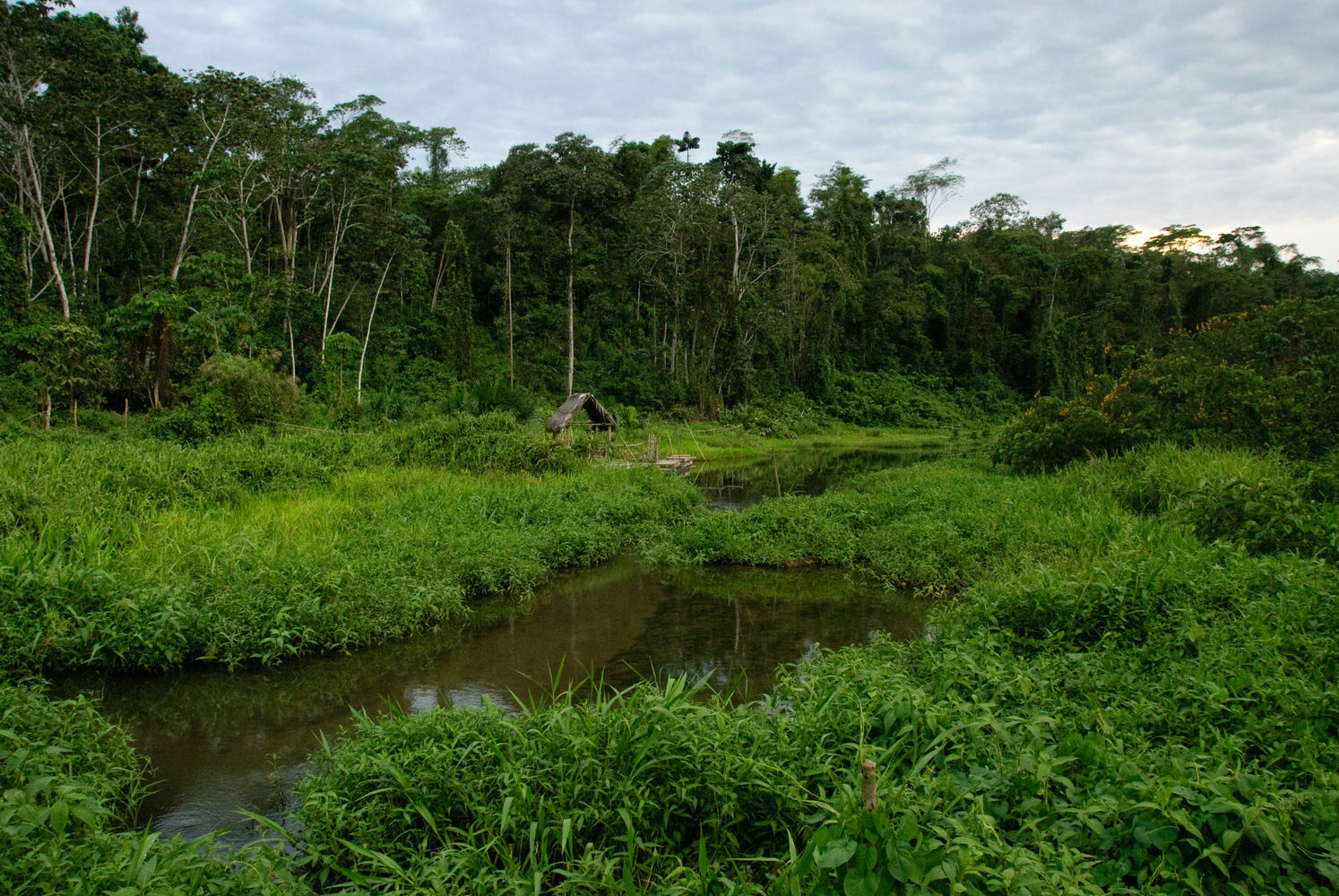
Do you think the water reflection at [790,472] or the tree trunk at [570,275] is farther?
the tree trunk at [570,275]

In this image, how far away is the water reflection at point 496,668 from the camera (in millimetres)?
4457

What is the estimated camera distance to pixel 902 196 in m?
46.4

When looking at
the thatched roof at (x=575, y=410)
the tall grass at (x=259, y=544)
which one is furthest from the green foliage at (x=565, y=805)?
the thatched roof at (x=575, y=410)

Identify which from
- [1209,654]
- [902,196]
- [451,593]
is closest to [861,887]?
[1209,654]

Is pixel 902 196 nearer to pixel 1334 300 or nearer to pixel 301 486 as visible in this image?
pixel 1334 300

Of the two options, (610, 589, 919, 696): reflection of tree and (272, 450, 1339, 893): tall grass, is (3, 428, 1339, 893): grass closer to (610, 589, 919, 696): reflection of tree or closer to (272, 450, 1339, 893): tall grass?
(272, 450, 1339, 893): tall grass

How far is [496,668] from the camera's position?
20.2ft

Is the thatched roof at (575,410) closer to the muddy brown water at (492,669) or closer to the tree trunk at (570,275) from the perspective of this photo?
the muddy brown water at (492,669)

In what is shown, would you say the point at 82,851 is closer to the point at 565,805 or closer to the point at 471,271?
the point at 565,805

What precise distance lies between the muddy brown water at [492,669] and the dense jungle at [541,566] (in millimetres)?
194

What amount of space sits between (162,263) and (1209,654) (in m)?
29.4

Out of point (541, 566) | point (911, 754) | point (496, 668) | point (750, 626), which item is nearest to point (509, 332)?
point (541, 566)

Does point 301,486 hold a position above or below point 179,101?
below

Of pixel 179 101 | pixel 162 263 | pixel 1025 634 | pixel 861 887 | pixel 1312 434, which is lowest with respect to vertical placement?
pixel 1025 634
